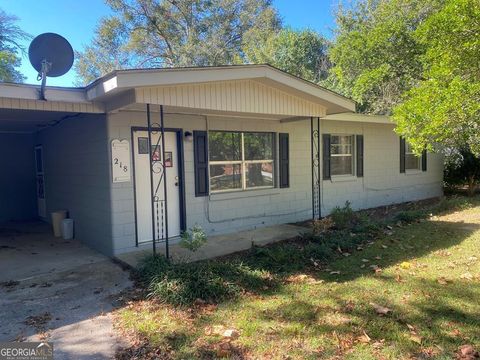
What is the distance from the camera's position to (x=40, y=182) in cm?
960

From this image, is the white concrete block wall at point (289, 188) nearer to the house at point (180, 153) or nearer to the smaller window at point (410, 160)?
the house at point (180, 153)

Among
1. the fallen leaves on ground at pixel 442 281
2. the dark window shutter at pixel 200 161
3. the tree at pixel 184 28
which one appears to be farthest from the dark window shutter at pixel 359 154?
the tree at pixel 184 28

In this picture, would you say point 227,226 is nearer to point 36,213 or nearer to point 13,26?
point 36,213

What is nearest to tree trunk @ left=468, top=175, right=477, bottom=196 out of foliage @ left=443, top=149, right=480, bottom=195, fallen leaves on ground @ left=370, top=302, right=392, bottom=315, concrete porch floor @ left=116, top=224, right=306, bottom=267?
foliage @ left=443, top=149, right=480, bottom=195

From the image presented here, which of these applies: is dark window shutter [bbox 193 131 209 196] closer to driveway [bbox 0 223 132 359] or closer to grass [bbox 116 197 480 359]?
grass [bbox 116 197 480 359]

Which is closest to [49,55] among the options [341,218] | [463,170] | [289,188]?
[289,188]

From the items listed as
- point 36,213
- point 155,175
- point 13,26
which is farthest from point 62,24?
point 155,175

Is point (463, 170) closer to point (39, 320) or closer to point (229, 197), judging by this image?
point (229, 197)

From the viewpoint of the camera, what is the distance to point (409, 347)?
9.78 ft

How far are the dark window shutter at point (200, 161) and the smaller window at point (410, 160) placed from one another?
278 inches

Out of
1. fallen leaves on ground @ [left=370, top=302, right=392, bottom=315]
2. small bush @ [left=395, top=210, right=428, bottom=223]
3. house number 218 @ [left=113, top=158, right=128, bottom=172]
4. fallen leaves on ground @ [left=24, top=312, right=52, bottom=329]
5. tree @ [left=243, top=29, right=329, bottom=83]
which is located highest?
tree @ [left=243, top=29, right=329, bottom=83]

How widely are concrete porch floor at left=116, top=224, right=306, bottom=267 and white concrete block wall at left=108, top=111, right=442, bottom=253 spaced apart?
0.26 metres

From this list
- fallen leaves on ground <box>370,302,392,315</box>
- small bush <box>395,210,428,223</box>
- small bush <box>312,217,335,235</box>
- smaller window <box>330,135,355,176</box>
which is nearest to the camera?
fallen leaves on ground <box>370,302,392,315</box>

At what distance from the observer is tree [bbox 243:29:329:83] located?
18.8 metres
